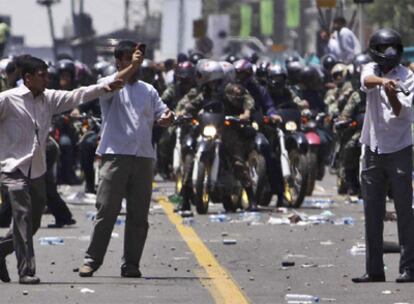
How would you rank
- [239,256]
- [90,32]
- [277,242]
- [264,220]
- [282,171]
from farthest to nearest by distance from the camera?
[90,32], [282,171], [264,220], [277,242], [239,256]

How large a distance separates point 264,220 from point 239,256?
475 centimetres

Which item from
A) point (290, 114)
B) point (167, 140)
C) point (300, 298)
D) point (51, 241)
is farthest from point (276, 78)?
point (300, 298)

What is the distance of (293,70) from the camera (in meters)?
31.0

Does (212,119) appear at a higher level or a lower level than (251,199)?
higher

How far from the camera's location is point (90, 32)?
263 ft

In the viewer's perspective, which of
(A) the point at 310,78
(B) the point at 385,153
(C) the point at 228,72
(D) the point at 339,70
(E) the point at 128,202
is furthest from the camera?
(D) the point at 339,70

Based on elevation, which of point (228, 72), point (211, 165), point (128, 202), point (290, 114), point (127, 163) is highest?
point (127, 163)

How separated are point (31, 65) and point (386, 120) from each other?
281cm

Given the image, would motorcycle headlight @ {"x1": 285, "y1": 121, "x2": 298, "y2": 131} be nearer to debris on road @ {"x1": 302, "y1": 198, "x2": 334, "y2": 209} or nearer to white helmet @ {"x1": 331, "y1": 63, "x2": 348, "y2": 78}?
debris on road @ {"x1": 302, "y1": 198, "x2": 334, "y2": 209}

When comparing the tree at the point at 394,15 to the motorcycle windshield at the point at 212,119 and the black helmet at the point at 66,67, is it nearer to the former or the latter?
the black helmet at the point at 66,67

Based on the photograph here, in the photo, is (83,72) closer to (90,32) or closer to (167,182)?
(167,182)

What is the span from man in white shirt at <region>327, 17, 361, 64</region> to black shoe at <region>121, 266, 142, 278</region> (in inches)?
862

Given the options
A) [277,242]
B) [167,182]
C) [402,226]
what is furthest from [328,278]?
[167,182]

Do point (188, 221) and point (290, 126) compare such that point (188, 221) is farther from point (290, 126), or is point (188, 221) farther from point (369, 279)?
point (369, 279)
